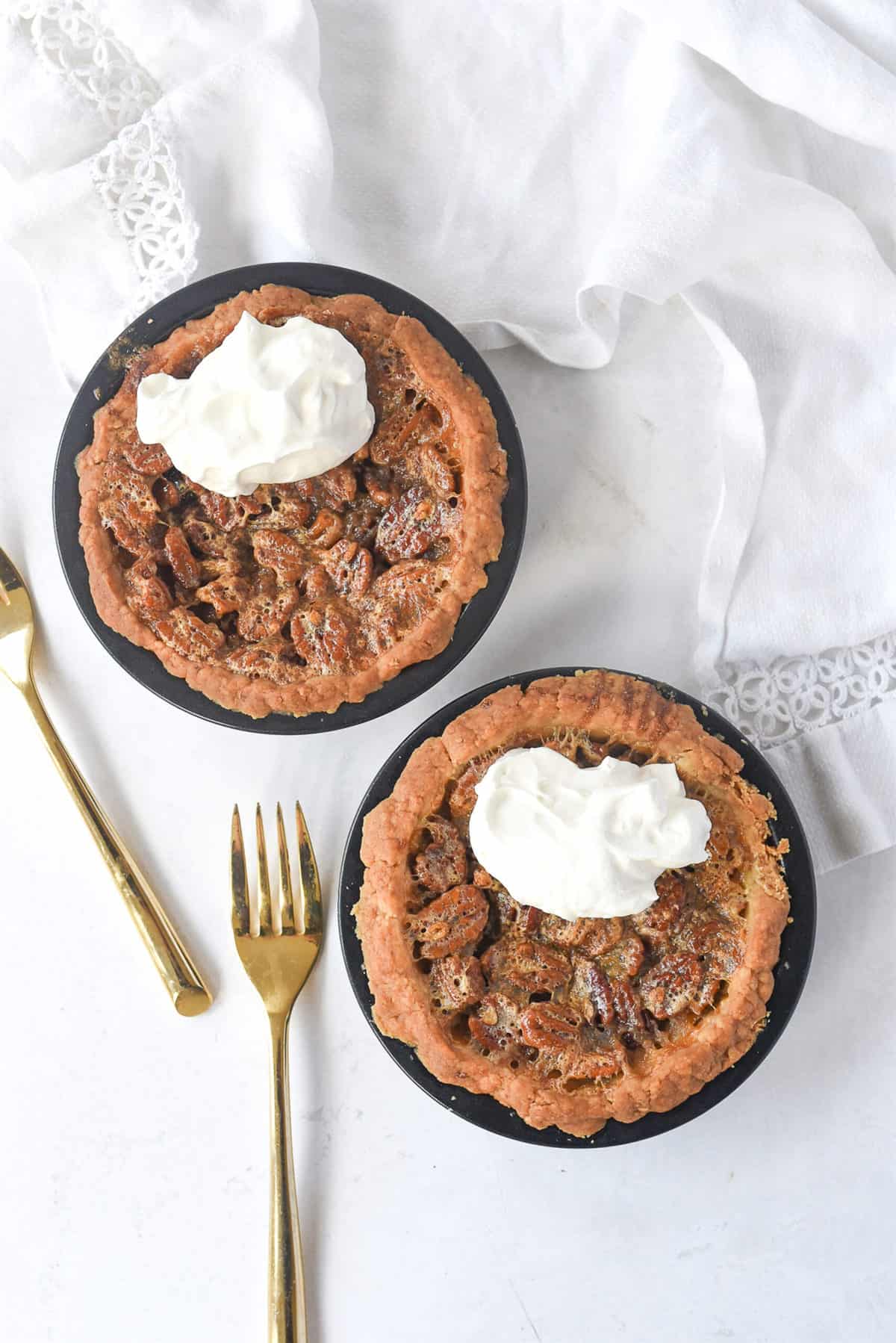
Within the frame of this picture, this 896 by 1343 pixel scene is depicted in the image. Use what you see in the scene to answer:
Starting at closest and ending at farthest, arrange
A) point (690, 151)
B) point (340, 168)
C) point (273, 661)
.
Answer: point (273, 661), point (690, 151), point (340, 168)

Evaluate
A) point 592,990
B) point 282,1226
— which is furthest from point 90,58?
point 282,1226

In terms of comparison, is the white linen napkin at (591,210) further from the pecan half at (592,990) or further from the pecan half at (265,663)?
the pecan half at (265,663)

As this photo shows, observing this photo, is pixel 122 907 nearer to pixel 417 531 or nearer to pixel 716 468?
pixel 417 531

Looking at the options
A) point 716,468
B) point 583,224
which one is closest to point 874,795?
point 716,468

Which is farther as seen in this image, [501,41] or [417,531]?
[501,41]

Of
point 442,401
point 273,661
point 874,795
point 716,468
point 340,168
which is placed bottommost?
point 874,795

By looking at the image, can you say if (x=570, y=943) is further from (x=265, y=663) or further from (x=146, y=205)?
(x=146, y=205)

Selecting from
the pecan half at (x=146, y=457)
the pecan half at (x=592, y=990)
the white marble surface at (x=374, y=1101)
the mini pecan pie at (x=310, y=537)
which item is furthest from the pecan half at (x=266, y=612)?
the pecan half at (x=592, y=990)

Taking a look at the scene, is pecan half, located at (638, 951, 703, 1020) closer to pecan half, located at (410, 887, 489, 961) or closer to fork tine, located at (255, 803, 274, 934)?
pecan half, located at (410, 887, 489, 961)
